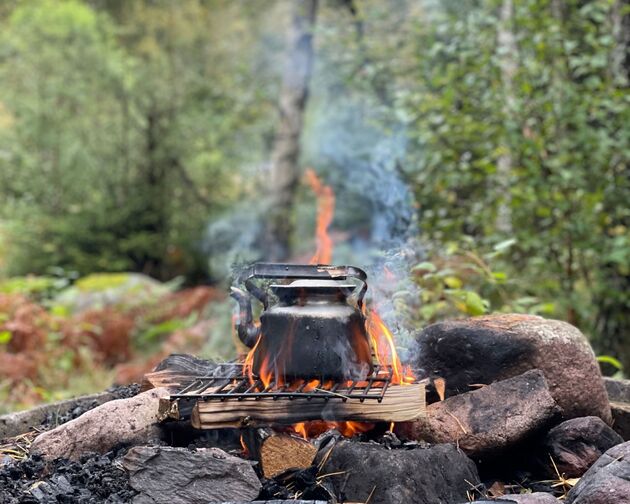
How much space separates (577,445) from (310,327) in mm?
1281

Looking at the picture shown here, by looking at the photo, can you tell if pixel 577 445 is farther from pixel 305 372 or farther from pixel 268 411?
pixel 268 411

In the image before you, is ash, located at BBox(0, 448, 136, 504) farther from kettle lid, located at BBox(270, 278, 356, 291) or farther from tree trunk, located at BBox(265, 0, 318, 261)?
tree trunk, located at BBox(265, 0, 318, 261)

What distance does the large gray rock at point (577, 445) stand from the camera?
322cm

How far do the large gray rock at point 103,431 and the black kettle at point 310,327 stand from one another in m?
0.55

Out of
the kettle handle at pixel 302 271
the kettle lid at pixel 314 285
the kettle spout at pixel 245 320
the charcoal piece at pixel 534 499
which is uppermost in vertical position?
the kettle handle at pixel 302 271

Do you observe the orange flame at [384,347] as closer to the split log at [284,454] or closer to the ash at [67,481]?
the split log at [284,454]

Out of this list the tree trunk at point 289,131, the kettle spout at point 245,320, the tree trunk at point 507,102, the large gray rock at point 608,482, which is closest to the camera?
the large gray rock at point 608,482

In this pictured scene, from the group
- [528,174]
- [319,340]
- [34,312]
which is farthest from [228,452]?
[34,312]

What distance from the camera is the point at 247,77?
12164 millimetres

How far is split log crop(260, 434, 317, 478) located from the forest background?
1.61m

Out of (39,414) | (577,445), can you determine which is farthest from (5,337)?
(577,445)

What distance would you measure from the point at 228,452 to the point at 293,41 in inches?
295

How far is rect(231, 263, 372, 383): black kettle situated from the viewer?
3371 millimetres

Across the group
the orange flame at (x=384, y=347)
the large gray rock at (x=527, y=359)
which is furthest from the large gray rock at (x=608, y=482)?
the orange flame at (x=384, y=347)
